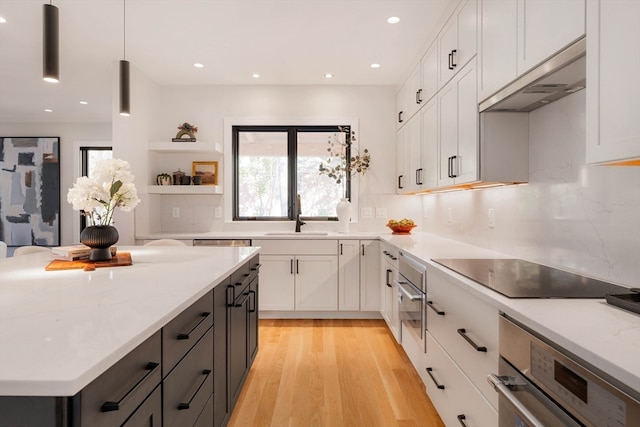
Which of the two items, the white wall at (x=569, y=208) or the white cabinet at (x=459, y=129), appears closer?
the white wall at (x=569, y=208)

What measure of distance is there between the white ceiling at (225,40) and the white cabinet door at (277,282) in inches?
79.0

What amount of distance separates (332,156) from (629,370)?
368 centimetres

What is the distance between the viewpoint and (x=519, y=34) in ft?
5.14

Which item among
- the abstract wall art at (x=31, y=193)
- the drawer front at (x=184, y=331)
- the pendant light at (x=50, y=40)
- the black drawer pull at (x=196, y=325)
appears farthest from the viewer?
the abstract wall art at (x=31, y=193)

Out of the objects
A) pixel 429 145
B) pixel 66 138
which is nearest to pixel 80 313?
pixel 429 145

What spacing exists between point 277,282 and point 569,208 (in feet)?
8.77

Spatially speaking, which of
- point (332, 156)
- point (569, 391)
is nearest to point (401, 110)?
point (332, 156)

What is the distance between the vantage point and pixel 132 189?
1822 mm

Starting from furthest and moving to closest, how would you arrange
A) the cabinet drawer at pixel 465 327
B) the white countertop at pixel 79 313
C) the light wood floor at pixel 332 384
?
the light wood floor at pixel 332 384 → the cabinet drawer at pixel 465 327 → the white countertop at pixel 79 313

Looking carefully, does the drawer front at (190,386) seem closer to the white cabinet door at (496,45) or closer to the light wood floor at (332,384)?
the light wood floor at (332,384)

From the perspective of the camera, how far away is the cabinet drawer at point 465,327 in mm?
1275

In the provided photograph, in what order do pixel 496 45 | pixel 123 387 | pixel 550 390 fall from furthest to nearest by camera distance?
pixel 496 45, pixel 550 390, pixel 123 387

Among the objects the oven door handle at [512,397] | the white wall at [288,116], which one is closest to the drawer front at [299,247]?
the white wall at [288,116]

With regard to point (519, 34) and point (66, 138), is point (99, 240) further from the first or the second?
point (66, 138)
